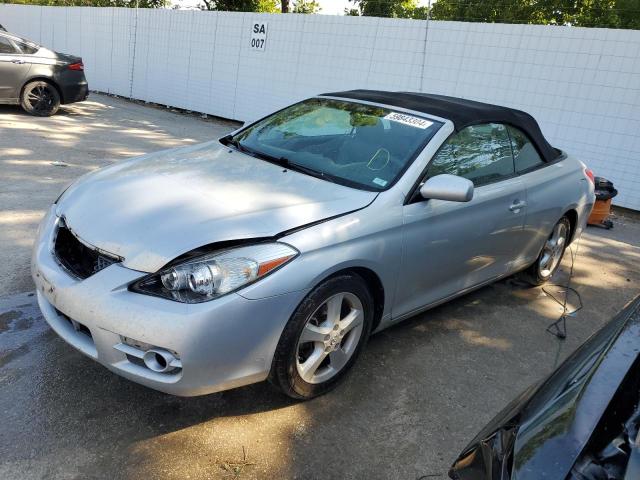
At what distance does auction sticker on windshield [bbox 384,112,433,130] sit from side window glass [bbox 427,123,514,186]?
0.20 m

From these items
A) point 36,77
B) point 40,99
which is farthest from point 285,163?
point 40,99

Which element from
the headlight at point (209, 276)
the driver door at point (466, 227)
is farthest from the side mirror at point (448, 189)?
the headlight at point (209, 276)

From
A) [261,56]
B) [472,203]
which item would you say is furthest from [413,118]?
[261,56]

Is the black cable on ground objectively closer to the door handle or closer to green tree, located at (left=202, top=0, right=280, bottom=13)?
the door handle

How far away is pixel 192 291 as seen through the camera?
8.34ft

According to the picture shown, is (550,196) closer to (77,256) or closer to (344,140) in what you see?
(344,140)

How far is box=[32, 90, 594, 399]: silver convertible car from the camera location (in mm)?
2531

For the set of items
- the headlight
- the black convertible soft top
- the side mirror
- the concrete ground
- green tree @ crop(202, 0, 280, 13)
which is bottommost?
the concrete ground

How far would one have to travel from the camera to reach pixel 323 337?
2.95m

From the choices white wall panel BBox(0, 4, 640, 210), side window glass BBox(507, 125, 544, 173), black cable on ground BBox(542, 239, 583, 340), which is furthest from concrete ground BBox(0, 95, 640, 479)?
white wall panel BBox(0, 4, 640, 210)

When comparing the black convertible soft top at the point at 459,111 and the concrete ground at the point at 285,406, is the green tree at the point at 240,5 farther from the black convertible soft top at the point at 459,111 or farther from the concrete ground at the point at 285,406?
the concrete ground at the point at 285,406

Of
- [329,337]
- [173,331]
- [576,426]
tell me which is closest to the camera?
[576,426]

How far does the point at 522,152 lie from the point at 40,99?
9686mm

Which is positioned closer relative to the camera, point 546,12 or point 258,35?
point 258,35
